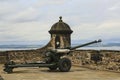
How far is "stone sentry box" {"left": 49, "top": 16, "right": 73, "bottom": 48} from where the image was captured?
2075cm

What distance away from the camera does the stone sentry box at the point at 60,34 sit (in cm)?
2075

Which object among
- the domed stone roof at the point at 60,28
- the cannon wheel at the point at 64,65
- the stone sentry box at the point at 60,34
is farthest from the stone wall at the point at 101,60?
the domed stone roof at the point at 60,28

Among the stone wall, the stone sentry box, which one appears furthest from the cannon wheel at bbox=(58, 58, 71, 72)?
the stone sentry box

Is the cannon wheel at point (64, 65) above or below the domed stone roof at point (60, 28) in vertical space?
below

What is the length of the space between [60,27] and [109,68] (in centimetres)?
640

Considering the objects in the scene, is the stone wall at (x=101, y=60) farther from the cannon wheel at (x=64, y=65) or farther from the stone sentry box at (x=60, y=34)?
the stone sentry box at (x=60, y=34)

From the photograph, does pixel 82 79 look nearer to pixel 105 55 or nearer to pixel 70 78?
pixel 70 78

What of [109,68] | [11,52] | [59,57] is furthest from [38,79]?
[11,52]

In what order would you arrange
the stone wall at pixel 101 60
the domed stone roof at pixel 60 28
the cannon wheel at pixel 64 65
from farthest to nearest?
the domed stone roof at pixel 60 28 < the cannon wheel at pixel 64 65 < the stone wall at pixel 101 60

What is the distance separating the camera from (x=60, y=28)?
20.8 m

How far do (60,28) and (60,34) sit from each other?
0.35 meters

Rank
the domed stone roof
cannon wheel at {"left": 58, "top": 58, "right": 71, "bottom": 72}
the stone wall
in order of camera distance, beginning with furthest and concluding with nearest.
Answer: the domed stone roof, cannon wheel at {"left": 58, "top": 58, "right": 71, "bottom": 72}, the stone wall

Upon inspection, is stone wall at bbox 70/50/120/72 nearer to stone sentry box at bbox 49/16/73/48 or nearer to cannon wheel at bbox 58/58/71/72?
cannon wheel at bbox 58/58/71/72

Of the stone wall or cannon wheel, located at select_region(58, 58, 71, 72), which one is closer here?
the stone wall
